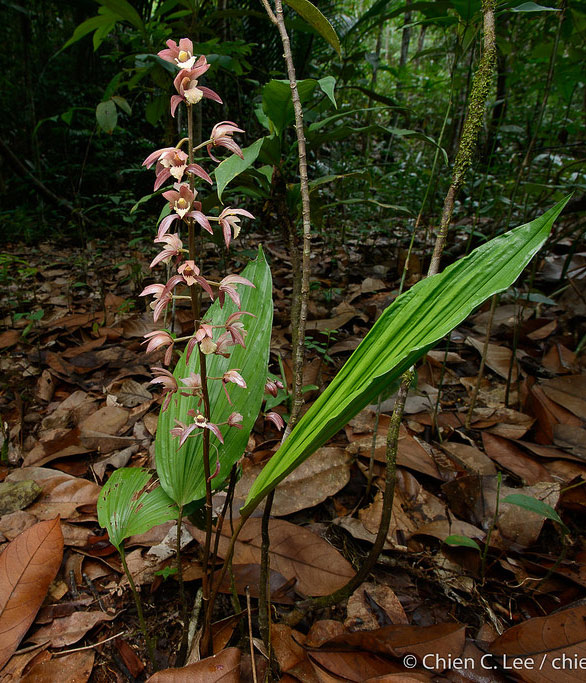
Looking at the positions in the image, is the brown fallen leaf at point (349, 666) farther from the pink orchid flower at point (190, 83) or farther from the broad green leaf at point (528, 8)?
the broad green leaf at point (528, 8)

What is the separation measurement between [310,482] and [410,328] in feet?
2.40

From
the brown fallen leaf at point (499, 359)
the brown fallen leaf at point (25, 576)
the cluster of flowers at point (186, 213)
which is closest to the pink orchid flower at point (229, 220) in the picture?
the cluster of flowers at point (186, 213)

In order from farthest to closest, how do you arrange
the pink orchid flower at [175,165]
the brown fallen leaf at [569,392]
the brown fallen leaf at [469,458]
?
the brown fallen leaf at [569,392] → the brown fallen leaf at [469,458] → the pink orchid flower at [175,165]

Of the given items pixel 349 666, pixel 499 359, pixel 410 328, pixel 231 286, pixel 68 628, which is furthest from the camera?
pixel 499 359

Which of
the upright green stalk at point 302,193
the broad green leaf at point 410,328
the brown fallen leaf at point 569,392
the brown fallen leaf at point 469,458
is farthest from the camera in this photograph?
the brown fallen leaf at point 569,392

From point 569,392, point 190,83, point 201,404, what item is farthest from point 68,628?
point 569,392

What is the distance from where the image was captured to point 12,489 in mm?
1170

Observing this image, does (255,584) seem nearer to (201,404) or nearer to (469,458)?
(201,404)

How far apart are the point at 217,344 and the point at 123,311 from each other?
177cm

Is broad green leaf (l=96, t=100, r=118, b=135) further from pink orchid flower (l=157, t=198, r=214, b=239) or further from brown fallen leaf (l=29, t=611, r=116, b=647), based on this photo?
brown fallen leaf (l=29, t=611, r=116, b=647)

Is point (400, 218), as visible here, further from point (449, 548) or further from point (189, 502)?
point (189, 502)

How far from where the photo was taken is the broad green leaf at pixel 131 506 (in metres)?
0.80

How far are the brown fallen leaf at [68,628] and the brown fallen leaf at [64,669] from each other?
32 mm

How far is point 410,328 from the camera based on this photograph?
0.56 meters
